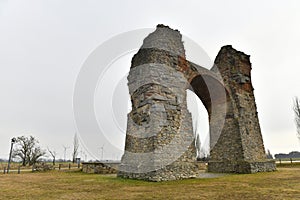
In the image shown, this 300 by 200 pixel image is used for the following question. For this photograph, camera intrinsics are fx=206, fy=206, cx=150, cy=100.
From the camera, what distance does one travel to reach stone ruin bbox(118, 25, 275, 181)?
28.9 ft

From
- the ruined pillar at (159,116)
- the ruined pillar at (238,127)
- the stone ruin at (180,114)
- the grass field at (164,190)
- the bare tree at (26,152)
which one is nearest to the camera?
the grass field at (164,190)

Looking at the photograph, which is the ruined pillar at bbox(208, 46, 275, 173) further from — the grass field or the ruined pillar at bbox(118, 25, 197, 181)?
the grass field

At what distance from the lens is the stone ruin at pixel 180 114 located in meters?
8.80

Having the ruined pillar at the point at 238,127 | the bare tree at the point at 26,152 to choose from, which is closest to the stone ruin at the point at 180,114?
the ruined pillar at the point at 238,127

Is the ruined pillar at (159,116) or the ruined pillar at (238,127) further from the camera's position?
the ruined pillar at (238,127)

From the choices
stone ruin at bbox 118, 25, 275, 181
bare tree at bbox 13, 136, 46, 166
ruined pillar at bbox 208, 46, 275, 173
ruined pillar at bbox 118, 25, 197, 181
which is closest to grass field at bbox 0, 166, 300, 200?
ruined pillar at bbox 118, 25, 197, 181

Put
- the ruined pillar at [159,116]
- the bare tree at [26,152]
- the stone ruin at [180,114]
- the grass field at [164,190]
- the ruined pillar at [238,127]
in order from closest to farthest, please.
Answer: the grass field at [164,190]
the ruined pillar at [159,116]
the stone ruin at [180,114]
the ruined pillar at [238,127]
the bare tree at [26,152]

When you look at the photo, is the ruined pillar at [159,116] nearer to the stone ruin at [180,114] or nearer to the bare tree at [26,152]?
the stone ruin at [180,114]

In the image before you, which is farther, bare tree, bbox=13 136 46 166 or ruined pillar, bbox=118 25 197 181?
bare tree, bbox=13 136 46 166

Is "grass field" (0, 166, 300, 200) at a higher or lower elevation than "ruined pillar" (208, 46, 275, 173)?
lower

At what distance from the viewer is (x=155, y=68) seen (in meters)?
9.87

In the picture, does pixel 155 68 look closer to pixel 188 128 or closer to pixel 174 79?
pixel 174 79

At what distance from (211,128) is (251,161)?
322 centimetres

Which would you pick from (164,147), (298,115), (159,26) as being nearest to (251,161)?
(164,147)
